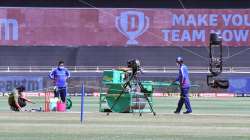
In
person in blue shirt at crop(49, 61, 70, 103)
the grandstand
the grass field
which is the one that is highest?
the grandstand

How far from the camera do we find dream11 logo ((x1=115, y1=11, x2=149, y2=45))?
6031 cm

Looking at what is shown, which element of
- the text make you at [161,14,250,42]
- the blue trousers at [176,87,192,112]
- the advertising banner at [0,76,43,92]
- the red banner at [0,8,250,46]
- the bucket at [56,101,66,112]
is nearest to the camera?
the blue trousers at [176,87,192,112]

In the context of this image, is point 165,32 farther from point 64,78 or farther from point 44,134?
point 44,134

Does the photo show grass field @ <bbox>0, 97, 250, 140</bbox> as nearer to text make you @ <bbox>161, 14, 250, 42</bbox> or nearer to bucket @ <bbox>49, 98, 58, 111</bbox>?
bucket @ <bbox>49, 98, 58, 111</bbox>

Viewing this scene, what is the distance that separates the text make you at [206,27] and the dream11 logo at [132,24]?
2.11 metres

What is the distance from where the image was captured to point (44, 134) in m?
14.0

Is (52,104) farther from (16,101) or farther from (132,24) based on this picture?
(132,24)

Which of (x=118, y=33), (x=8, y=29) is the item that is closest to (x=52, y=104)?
(x=8, y=29)

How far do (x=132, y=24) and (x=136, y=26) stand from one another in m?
0.40

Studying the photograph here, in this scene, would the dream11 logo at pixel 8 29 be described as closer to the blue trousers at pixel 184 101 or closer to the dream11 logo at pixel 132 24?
the dream11 logo at pixel 132 24

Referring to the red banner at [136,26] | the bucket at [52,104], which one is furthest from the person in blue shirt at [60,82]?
the red banner at [136,26]

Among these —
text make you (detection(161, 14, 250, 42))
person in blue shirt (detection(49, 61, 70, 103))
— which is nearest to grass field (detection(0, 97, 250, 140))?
person in blue shirt (detection(49, 61, 70, 103))

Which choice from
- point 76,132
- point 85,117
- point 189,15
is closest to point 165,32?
point 189,15
